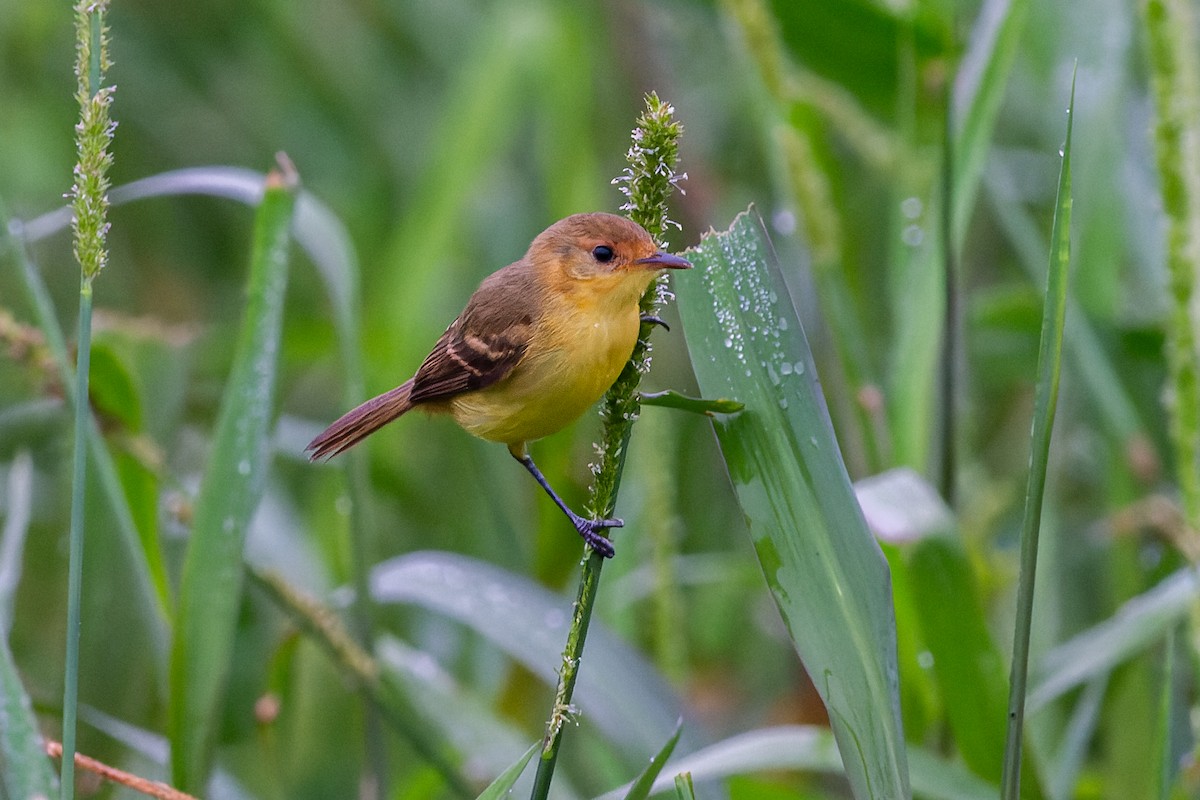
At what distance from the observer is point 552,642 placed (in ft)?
6.03

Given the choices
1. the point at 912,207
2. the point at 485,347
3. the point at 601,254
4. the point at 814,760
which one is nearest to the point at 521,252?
the point at 912,207

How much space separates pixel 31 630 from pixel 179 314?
4.83 feet

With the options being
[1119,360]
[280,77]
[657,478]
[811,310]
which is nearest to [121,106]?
[280,77]

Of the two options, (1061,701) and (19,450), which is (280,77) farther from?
(1061,701)

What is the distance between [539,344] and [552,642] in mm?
432

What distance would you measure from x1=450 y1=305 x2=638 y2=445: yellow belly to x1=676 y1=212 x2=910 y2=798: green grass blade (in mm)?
235

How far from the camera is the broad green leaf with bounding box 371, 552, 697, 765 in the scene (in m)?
1.80

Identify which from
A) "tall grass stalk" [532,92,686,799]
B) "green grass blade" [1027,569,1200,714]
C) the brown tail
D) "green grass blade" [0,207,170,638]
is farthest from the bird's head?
"green grass blade" [1027,569,1200,714]

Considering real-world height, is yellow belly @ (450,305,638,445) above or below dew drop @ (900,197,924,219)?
below

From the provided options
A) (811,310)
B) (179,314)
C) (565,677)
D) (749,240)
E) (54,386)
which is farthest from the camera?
(179,314)

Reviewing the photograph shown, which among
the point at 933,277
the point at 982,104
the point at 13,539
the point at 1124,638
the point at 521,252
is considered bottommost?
the point at 1124,638

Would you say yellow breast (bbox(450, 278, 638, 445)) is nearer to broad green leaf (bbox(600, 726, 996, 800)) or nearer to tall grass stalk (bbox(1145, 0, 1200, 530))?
broad green leaf (bbox(600, 726, 996, 800))

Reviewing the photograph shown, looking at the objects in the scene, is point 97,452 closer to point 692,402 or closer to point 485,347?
point 485,347

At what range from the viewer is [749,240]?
1.24 meters
